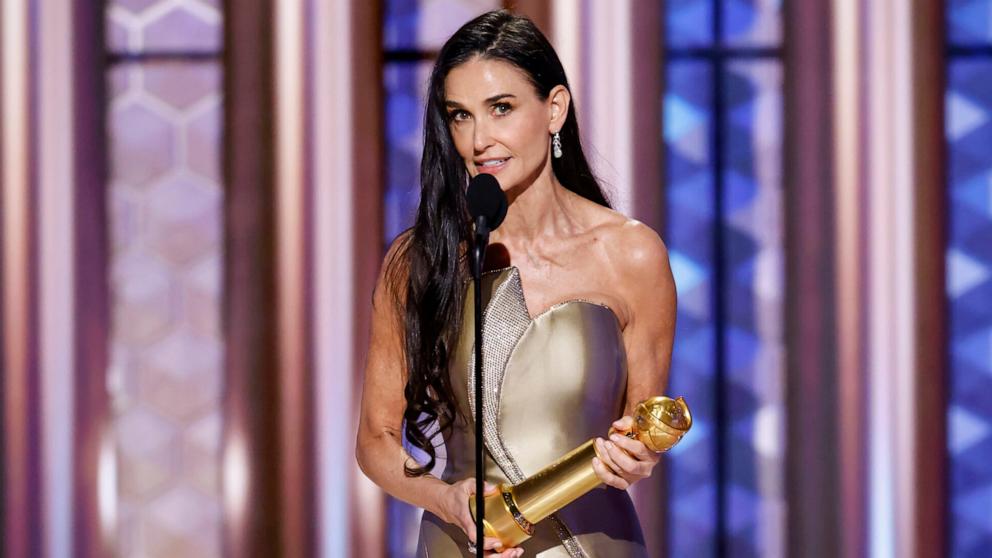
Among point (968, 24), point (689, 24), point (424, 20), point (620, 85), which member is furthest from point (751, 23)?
point (424, 20)

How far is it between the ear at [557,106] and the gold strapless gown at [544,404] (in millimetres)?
237

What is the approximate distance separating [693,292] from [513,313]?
1.13 m

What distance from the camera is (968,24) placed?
8.37 ft

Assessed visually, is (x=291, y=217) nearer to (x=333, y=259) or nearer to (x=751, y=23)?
(x=333, y=259)

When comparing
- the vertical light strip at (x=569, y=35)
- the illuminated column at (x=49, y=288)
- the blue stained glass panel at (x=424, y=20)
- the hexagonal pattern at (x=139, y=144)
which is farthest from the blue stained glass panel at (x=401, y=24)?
the illuminated column at (x=49, y=288)

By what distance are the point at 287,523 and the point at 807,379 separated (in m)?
1.15

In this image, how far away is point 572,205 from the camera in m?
1.56

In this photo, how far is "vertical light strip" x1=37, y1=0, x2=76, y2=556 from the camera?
2.45m

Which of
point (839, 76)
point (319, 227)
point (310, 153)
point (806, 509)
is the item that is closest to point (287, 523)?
point (319, 227)

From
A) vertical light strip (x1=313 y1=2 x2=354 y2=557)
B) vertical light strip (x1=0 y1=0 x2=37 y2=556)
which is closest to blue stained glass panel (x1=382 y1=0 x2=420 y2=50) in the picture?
vertical light strip (x1=313 y1=2 x2=354 y2=557)

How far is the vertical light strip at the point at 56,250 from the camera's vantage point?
2.45 metres

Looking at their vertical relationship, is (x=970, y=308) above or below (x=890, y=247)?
below

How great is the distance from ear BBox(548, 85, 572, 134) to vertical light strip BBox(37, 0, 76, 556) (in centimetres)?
136

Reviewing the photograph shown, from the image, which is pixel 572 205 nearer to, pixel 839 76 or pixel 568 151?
pixel 568 151
